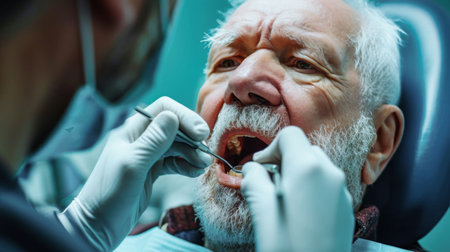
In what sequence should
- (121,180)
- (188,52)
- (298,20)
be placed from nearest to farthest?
1. (121,180)
2. (298,20)
3. (188,52)

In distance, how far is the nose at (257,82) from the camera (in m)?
1.14

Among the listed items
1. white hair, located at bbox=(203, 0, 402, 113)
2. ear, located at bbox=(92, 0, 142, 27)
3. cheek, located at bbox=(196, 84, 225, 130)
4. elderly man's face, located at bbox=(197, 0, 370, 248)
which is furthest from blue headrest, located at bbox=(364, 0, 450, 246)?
ear, located at bbox=(92, 0, 142, 27)

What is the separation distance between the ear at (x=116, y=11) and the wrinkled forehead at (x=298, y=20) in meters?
0.71

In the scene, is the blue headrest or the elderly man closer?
the elderly man

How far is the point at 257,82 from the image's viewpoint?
114 centimetres

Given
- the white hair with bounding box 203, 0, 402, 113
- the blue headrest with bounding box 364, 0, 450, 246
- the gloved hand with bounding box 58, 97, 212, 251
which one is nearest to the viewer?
the gloved hand with bounding box 58, 97, 212, 251

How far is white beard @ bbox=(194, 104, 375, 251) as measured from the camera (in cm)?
114

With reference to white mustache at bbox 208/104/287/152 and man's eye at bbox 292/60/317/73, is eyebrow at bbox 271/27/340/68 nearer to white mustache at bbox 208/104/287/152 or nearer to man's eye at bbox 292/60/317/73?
man's eye at bbox 292/60/317/73

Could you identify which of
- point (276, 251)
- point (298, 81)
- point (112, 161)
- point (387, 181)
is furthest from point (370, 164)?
point (112, 161)

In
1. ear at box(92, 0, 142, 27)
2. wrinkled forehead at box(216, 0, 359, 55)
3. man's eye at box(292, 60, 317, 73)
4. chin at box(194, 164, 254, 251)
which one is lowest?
chin at box(194, 164, 254, 251)

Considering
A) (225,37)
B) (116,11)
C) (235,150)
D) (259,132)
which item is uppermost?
(116,11)

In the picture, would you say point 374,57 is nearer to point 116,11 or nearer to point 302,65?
point 302,65

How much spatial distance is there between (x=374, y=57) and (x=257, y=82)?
0.48m

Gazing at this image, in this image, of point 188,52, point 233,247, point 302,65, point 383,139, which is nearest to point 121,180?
point 233,247
